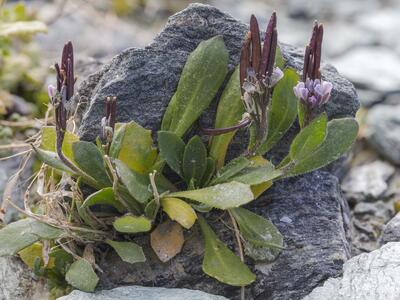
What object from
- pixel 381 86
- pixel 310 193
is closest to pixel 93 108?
pixel 310 193

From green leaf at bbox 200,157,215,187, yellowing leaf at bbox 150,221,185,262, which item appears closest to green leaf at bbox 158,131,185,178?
green leaf at bbox 200,157,215,187

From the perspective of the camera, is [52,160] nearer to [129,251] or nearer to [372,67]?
[129,251]

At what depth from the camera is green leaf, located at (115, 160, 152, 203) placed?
8.34 feet

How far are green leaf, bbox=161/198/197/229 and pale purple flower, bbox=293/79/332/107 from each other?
0.60 metres

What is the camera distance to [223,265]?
263 centimetres

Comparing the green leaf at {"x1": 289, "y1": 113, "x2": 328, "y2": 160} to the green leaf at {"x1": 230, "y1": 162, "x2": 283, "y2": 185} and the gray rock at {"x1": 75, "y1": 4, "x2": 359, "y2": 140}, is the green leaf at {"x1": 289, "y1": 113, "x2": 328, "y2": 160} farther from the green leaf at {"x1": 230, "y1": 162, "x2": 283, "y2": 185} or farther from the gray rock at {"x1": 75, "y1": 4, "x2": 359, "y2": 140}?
the gray rock at {"x1": 75, "y1": 4, "x2": 359, "y2": 140}

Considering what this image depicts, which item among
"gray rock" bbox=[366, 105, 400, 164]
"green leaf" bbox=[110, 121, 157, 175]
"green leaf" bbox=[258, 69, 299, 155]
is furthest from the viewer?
"gray rock" bbox=[366, 105, 400, 164]

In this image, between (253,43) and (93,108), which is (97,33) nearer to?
(93,108)

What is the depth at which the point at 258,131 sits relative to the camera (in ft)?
8.73

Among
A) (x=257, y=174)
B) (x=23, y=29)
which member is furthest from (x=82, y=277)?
(x=23, y=29)

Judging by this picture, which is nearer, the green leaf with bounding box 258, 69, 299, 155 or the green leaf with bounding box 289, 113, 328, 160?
the green leaf with bounding box 289, 113, 328, 160

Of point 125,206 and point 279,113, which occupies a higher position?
point 279,113

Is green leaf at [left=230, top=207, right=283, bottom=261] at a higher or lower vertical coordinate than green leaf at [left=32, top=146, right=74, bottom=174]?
lower

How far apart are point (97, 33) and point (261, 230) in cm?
391
